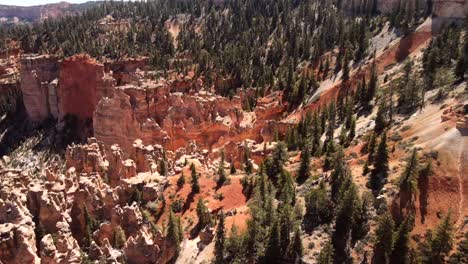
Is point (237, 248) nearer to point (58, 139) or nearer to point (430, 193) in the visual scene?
point (430, 193)

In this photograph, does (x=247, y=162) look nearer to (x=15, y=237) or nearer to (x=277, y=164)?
(x=277, y=164)

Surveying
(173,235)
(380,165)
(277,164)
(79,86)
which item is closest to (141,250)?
(173,235)

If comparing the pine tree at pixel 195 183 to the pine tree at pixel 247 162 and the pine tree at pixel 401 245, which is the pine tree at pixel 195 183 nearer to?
the pine tree at pixel 247 162

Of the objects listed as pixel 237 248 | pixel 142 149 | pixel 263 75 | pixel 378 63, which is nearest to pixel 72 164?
pixel 142 149

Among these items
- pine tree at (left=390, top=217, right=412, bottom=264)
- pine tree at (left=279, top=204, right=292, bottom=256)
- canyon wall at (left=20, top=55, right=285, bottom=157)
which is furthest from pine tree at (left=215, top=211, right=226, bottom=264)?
canyon wall at (left=20, top=55, right=285, bottom=157)

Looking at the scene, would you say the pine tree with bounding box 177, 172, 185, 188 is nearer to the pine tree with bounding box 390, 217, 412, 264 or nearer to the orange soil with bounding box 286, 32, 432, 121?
the pine tree with bounding box 390, 217, 412, 264

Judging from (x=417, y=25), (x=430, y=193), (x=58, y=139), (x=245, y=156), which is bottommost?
(x=58, y=139)

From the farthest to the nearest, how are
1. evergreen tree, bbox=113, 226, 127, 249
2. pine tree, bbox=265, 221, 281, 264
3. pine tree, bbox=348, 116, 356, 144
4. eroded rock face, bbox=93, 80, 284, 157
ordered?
eroded rock face, bbox=93, 80, 284, 157, pine tree, bbox=348, 116, 356, 144, evergreen tree, bbox=113, 226, 127, 249, pine tree, bbox=265, 221, 281, 264
